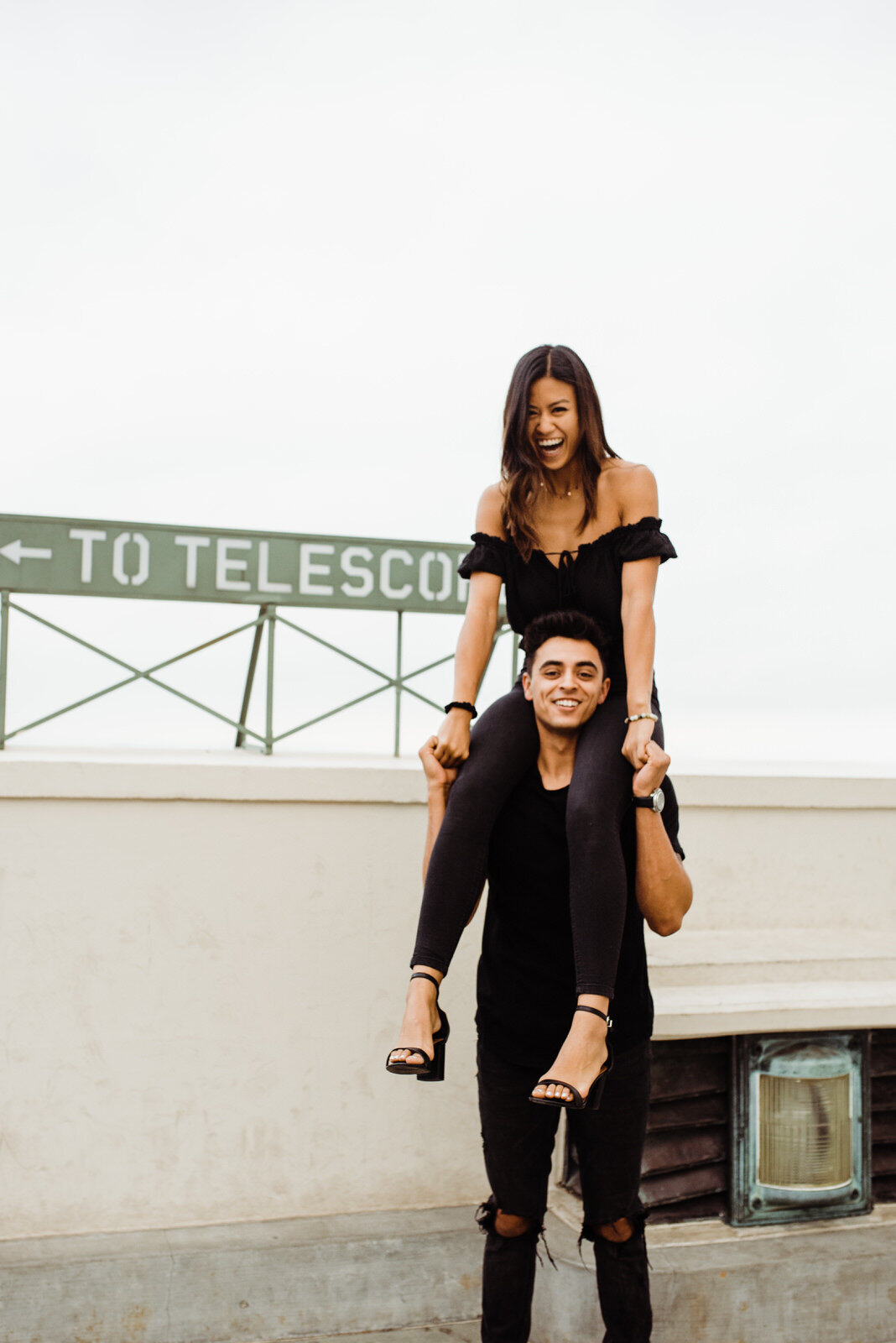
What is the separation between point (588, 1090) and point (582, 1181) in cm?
44

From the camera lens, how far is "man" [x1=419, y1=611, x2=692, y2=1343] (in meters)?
2.27

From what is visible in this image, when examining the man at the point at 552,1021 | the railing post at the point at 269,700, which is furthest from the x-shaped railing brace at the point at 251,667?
the man at the point at 552,1021

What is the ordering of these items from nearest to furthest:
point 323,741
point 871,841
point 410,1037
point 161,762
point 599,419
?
point 410,1037 < point 599,419 < point 161,762 < point 871,841 < point 323,741

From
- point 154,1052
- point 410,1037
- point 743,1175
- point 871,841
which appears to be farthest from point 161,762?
point 871,841

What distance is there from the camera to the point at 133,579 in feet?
13.0

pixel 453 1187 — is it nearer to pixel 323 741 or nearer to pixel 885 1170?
pixel 885 1170

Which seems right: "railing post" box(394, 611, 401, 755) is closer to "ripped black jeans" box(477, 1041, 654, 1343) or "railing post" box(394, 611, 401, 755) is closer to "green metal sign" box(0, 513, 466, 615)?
"green metal sign" box(0, 513, 466, 615)

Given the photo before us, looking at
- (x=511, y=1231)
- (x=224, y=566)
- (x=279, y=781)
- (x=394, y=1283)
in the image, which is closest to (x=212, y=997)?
(x=279, y=781)

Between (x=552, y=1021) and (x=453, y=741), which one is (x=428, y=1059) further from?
(x=453, y=741)

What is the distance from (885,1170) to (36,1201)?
2.58 meters

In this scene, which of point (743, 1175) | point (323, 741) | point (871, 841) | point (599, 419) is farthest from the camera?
point (323, 741)

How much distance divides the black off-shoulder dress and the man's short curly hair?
63 millimetres

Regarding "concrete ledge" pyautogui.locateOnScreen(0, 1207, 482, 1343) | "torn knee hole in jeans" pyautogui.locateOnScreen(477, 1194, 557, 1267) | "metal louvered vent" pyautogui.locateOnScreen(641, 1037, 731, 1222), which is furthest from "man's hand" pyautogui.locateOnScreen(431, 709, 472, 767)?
"concrete ledge" pyautogui.locateOnScreen(0, 1207, 482, 1343)

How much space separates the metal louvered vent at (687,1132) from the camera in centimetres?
314
